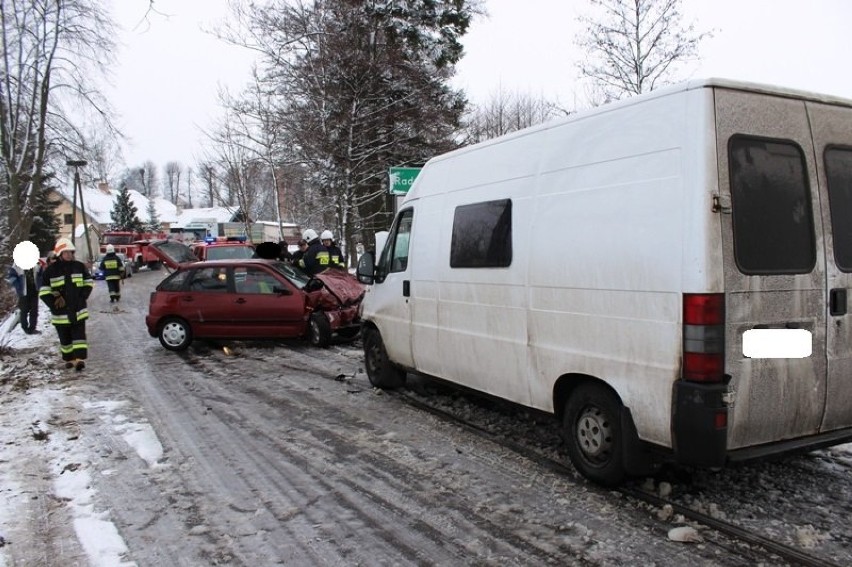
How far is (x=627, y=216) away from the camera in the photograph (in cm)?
378

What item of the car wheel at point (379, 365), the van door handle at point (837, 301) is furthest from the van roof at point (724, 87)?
the car wheel at point (379, 365)

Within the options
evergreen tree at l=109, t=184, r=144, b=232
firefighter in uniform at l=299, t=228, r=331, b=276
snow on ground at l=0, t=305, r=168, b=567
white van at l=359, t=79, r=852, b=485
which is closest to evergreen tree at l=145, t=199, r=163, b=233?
evergreen tree at l=109, t=184, r=144, b=232

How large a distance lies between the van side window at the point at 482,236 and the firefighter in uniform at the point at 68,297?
593 centimetres

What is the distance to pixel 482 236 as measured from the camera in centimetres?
515

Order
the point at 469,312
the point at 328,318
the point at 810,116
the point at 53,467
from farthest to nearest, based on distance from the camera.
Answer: the point at 328,318 → the point at 469,312 → the point at 53,467 → the point at 810,116

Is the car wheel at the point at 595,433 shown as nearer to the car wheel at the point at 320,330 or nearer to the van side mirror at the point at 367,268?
the van side mirror at the point at 367,268

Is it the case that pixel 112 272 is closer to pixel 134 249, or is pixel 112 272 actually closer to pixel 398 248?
pixel 398 248

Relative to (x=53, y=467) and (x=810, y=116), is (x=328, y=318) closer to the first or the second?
(x=53, y=467)

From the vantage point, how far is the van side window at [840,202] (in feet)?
12.3

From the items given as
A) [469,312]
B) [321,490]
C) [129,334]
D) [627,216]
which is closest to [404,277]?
[469,312]

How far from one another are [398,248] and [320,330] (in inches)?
148

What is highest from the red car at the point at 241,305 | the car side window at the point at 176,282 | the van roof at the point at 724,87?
the van roof at the point at 724,87

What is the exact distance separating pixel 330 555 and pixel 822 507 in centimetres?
297

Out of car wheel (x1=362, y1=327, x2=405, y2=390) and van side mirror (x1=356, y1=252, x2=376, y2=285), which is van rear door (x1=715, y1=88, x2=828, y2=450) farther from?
van side mirror (x1=356, y1=252, x2=376, y2=285)
